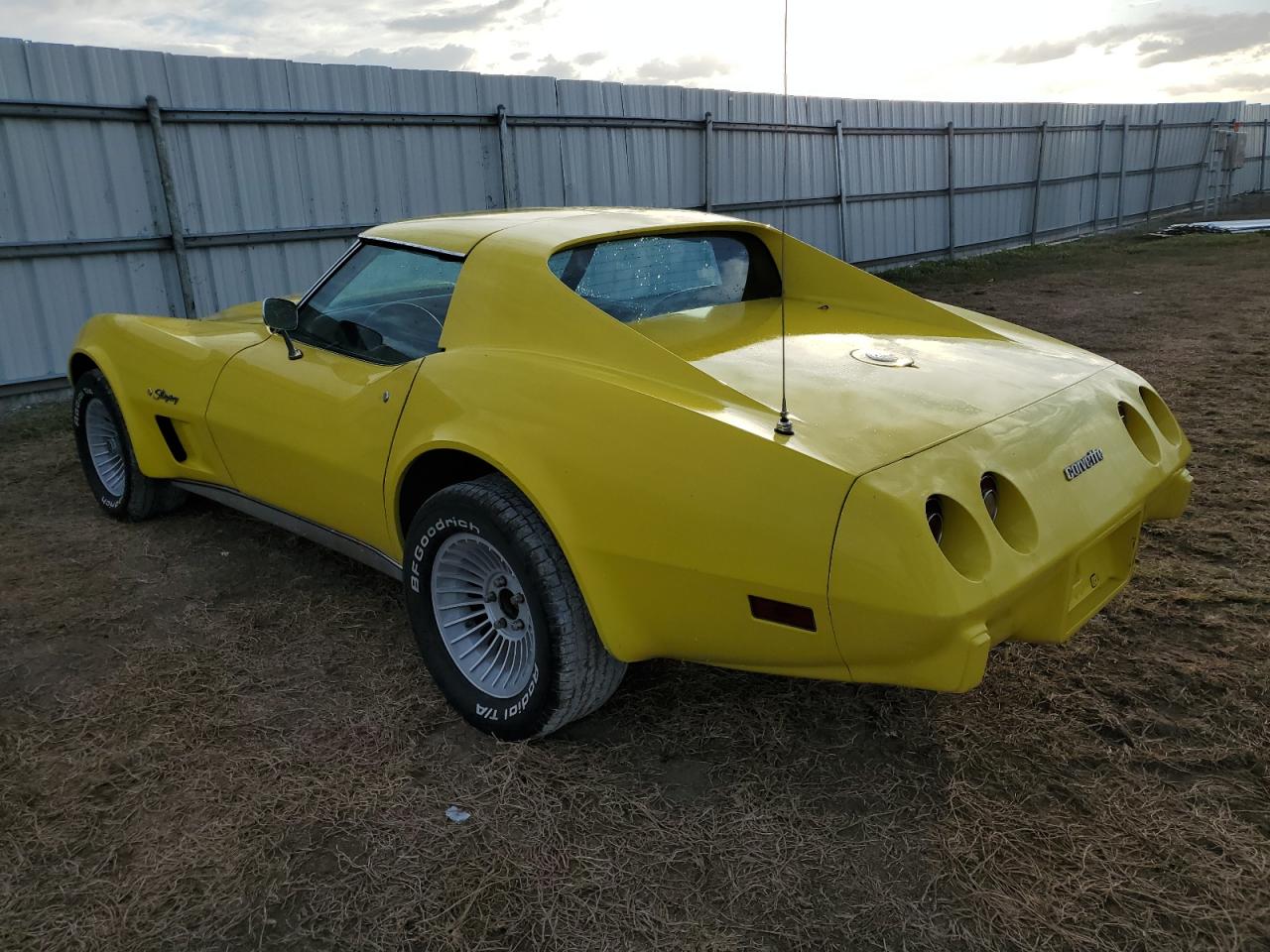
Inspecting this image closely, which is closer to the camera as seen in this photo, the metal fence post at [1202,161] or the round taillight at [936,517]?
the round taillight at [936,517]

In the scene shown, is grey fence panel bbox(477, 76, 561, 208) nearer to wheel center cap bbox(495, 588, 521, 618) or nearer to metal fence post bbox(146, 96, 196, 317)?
metal fence post bbox(146, 96, 196, 317)

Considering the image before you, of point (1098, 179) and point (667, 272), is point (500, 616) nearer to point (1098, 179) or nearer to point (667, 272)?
point (667, 272)

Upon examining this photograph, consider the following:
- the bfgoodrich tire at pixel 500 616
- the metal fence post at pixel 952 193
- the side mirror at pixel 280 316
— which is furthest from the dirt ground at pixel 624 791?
the metal fence post at pixel 952 193

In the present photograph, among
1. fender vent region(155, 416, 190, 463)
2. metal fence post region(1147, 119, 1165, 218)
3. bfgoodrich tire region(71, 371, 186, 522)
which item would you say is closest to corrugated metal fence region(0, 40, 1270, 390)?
bfgoodrich tire region(71, 371, 186, 522)

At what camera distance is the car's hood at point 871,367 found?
224cm

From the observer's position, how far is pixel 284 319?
3293 mm

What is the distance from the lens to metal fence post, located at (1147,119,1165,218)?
80.1 feet

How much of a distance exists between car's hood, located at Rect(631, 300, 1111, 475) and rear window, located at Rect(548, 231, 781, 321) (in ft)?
0.27

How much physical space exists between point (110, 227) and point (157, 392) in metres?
4.32

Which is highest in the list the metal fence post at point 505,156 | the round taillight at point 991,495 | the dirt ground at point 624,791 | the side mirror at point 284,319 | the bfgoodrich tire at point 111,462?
the metal fence post at point 505,156

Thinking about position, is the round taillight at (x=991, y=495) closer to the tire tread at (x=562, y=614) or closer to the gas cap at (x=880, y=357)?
the gas cap at (x=880, y=357)

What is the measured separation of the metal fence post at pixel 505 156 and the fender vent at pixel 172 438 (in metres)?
6.17

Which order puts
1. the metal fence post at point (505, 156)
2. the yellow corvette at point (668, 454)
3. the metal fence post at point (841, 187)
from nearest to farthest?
the yellow corvette at point (668, 454), the metal fence post at point (505, 156), the metal fence post at point (841, 187)

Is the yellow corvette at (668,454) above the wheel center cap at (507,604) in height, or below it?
above
